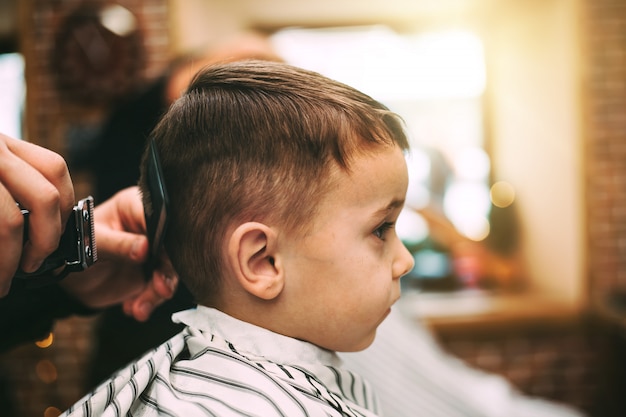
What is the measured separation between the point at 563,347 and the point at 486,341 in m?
0.41

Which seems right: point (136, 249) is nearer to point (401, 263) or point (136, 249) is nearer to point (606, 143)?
point (401, 263)

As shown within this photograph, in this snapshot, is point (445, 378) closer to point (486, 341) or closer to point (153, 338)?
point (153, 338)

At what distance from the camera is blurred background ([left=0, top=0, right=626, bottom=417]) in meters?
2.71

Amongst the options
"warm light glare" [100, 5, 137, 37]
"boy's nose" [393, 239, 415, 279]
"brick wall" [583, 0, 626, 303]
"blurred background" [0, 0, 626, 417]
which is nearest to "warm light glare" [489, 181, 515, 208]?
"blurred background" [0, 0, 626, 417]

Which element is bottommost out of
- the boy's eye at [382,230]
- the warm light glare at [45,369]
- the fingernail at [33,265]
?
the warm light glare at [45,369]

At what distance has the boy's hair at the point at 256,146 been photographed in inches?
26.6

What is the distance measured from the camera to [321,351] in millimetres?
765

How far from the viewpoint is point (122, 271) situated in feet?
2.92

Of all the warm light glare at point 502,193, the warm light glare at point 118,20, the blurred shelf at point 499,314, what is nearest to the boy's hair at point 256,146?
the blurred shelf at point 499,314

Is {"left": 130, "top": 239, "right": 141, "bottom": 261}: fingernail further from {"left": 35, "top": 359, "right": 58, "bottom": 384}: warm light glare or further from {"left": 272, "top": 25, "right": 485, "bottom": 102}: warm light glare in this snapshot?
{"left": 272, "top": 25, "right": 485, "bottom": 102}: warm light glare

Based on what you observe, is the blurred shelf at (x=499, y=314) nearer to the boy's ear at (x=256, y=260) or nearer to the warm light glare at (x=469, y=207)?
the warm light glare at (x=469, y=207)

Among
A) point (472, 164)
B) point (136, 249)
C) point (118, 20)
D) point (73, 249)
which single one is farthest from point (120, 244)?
point (472, 164)

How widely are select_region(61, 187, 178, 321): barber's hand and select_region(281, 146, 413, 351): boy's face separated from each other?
203mm

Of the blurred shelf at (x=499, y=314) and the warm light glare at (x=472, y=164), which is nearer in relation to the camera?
the blurred shelf at (x=499, y=314)
